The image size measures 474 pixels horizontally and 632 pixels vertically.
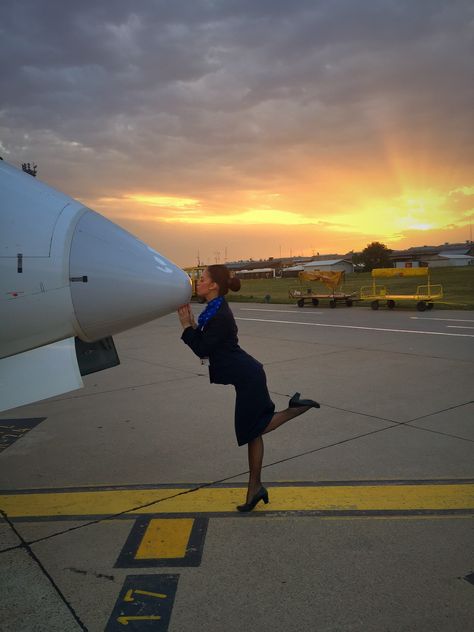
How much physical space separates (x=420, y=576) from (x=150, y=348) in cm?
887

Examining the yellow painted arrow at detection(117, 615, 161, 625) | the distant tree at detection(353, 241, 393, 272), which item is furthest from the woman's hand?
the distant tree at detection(353, 241, 393, 272)

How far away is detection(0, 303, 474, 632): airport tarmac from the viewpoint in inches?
96.7

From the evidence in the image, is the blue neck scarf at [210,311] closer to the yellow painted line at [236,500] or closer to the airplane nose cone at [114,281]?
the airplane nose cone at [114,281]

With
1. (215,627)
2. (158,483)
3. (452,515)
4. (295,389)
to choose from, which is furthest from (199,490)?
(295,389)

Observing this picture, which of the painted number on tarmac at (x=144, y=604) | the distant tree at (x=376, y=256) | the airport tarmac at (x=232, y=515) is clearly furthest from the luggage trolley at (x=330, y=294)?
the distant tree at (x=376, y=256)

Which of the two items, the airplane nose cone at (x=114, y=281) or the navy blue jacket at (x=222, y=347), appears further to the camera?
the navy blue jacket at (x=222, y=347)

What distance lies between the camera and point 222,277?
3398mm

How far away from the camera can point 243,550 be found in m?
2.96

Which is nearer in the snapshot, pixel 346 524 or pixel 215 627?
pixel 215 627

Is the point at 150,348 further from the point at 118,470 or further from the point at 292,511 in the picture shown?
the point at 292,511

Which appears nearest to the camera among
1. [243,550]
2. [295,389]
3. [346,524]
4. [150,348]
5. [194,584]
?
[194,584]

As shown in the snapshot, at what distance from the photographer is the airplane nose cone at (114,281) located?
2.89 m

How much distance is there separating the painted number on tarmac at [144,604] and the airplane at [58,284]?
4.05 ft

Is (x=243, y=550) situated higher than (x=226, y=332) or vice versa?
(x=226, y=332)
